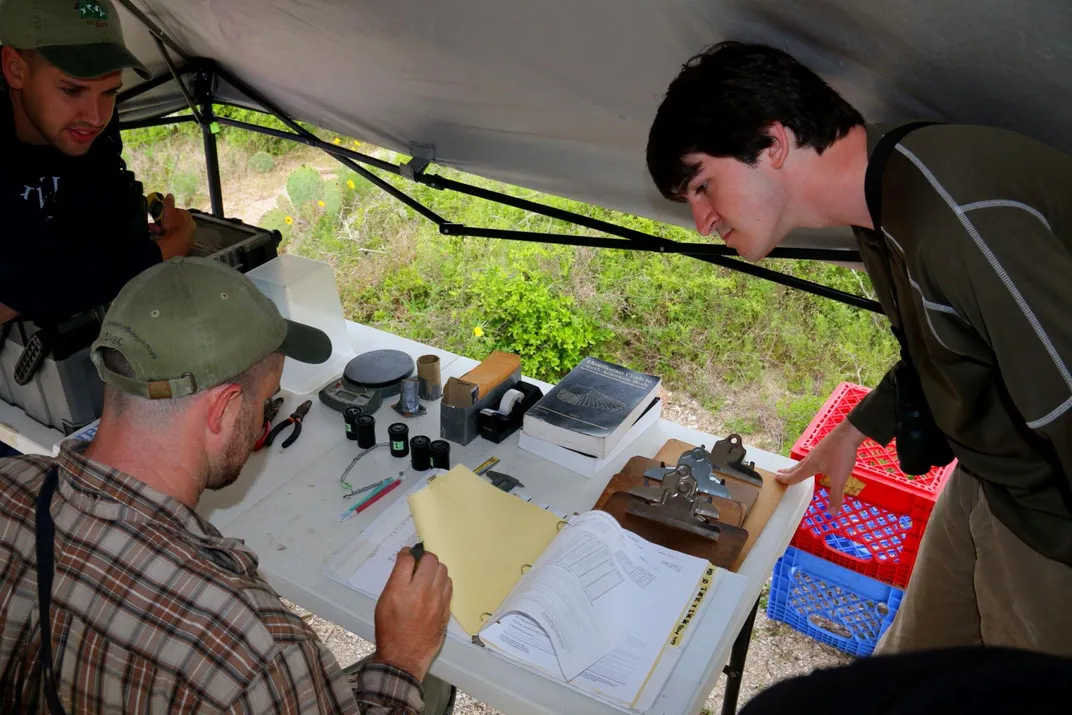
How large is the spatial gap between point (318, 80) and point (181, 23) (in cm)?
49

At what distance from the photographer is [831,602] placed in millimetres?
2404

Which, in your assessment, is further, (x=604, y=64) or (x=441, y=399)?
Answer: (x=441, y=399)

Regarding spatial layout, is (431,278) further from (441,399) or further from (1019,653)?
(1019,653)

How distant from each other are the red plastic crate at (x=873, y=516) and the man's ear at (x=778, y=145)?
104 cm

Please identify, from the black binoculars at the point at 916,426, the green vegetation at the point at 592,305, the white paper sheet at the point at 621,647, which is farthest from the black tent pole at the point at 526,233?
the green vegetation at the point at 592,305

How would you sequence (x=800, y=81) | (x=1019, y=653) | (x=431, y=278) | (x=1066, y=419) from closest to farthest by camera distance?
(x=1019, y=653) < (x=1066, y=419) < (x=800, y=81) < (x=431, y=278)

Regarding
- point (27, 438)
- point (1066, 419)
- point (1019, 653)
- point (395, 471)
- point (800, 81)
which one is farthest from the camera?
point (27, 438)

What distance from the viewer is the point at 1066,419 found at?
1038 millimetres

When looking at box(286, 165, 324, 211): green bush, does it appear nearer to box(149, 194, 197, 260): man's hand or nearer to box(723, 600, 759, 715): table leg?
box(149, 194, 197, 260): man's hand

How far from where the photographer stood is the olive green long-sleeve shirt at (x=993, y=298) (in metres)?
1.03

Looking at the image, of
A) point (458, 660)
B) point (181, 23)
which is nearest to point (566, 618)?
point (458, 660)

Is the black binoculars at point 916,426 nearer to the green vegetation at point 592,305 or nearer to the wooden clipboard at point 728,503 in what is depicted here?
the wooden clipboard at point 728,503

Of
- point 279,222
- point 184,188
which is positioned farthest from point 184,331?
point 184,188

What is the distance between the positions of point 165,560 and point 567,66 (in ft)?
4.04
